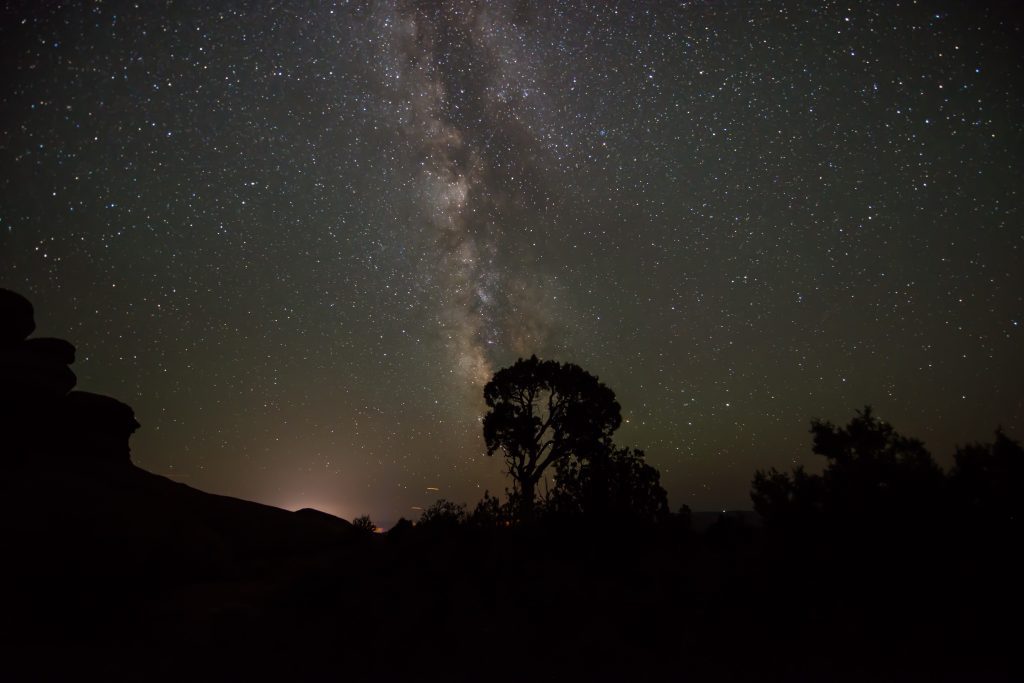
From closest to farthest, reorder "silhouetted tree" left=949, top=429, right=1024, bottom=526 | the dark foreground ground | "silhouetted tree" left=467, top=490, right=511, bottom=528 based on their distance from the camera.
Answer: the dark foreground ground, "silhouetted tree" left=949, top=429, right=1024, bottom=526, "silhouetted tree" left=467, top=490, right=511, bottom=528

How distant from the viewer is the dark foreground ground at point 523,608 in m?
5.37

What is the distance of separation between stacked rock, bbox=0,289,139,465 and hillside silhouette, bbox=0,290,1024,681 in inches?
158

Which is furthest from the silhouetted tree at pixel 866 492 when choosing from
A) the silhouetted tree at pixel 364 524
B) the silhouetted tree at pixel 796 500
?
the silhouetted tree at pixel 364 524

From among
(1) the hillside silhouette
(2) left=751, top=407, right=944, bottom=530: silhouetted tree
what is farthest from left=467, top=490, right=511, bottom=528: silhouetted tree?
(2) left=751, top=407, right=944, bottom=530: silhouetted tree

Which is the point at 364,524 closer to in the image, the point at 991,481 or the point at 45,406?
the point at 45,406

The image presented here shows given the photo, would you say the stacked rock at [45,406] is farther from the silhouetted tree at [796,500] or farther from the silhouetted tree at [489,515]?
the silhouetted tree at [796,500]

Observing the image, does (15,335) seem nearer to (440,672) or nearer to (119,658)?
(119,658)

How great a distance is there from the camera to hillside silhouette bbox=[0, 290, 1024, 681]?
5473mm

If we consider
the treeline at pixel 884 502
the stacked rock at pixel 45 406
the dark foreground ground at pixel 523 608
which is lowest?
the dark foreground ground at pixel 523 608

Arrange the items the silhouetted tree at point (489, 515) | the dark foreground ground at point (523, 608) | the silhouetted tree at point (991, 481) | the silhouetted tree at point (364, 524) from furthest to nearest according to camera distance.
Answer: the silhouetted tree at point (364, 524) → the silhouetted tree at point (489, 515) → the silhouetted tree at point (991, 481) → the dark foreground ground at point (523, 608)

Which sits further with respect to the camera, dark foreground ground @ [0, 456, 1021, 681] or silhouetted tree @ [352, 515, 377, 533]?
silhouetted tree @ [352, 515, 377, 533]

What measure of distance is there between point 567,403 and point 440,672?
18.6m

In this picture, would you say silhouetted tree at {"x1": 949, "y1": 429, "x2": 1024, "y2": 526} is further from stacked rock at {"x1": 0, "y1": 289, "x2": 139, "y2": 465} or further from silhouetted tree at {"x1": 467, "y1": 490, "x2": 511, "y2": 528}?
stacked rock at {"x1": 0, "y1": 289, "x2": 139, "y2": 465}

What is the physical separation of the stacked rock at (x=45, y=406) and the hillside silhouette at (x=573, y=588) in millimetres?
4003
